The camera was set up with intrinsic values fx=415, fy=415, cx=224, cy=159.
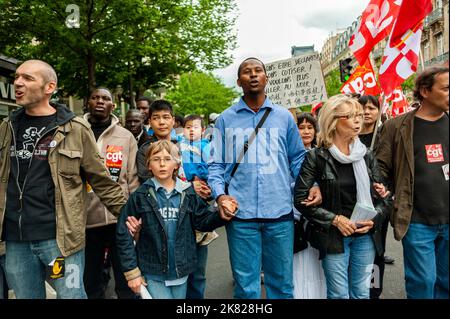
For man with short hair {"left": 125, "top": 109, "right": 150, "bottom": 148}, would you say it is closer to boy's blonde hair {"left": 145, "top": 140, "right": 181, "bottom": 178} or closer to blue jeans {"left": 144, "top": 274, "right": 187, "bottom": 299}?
boy's blonde hair {"left": 145, "top": 140, "right": 181, "bottom": 178}

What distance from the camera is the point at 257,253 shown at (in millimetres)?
3045

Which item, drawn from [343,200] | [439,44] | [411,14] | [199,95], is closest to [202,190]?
[343,200]

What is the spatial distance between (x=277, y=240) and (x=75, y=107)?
26177mm

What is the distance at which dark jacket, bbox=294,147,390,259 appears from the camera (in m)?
3.01

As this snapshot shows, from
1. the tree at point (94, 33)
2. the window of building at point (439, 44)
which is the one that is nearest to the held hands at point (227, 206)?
the tree at point (94, 33)

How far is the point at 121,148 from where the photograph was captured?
147 inches

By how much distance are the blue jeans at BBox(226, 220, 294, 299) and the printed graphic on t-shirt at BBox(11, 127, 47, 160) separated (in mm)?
1419

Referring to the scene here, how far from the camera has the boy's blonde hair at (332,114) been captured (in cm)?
308

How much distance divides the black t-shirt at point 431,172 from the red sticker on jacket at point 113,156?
2429mm

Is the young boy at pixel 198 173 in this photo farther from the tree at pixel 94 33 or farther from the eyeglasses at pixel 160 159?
the tree at pixel 94 33

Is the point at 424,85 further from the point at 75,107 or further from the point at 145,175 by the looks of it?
the point at 75,107

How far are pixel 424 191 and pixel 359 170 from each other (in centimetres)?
50

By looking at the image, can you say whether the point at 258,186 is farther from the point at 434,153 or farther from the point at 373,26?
the point at 373,26
